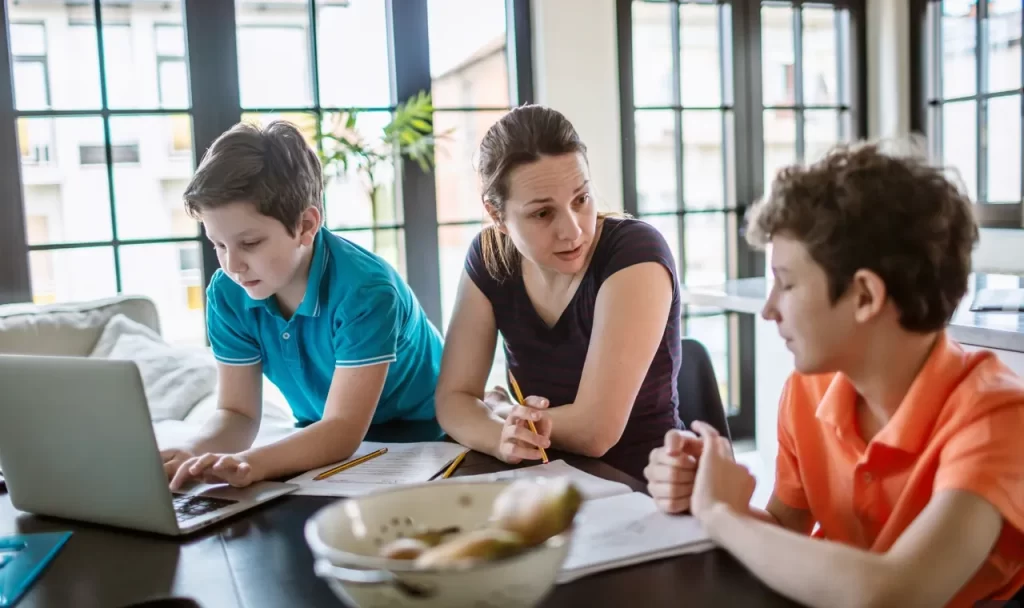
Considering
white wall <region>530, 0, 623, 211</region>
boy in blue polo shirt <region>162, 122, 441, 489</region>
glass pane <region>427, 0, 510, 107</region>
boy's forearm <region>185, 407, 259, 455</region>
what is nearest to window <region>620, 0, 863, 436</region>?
white wall <region>530, 0, 623, 211</region>

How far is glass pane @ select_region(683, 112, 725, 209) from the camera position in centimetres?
423

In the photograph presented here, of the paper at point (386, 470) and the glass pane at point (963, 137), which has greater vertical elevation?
the glass pane at point (963, 137)

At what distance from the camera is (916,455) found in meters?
0.98

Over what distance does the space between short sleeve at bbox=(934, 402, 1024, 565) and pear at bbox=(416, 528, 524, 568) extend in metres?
0.44

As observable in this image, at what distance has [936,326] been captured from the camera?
38.4 inches

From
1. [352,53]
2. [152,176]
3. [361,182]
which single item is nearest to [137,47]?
[152,176]

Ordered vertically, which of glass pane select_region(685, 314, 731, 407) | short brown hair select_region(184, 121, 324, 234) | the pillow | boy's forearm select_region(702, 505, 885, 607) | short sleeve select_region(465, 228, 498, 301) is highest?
short brown hair select_region(184, 121, 324, 234)

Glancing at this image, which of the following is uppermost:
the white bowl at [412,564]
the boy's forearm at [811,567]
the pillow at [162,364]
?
the white bowl at [412,564]

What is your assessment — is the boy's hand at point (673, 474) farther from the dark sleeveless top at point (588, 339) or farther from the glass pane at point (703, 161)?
the glass pane at point (703, 161)

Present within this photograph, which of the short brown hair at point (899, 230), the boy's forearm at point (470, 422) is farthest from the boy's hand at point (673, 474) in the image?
the boy's forearm at point (470, 422)

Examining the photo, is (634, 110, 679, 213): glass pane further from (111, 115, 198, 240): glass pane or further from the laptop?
the laptop

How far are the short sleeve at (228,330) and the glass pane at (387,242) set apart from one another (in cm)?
199

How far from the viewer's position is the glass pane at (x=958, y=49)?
4.12 meters

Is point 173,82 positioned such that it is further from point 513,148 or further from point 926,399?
point 926,399
